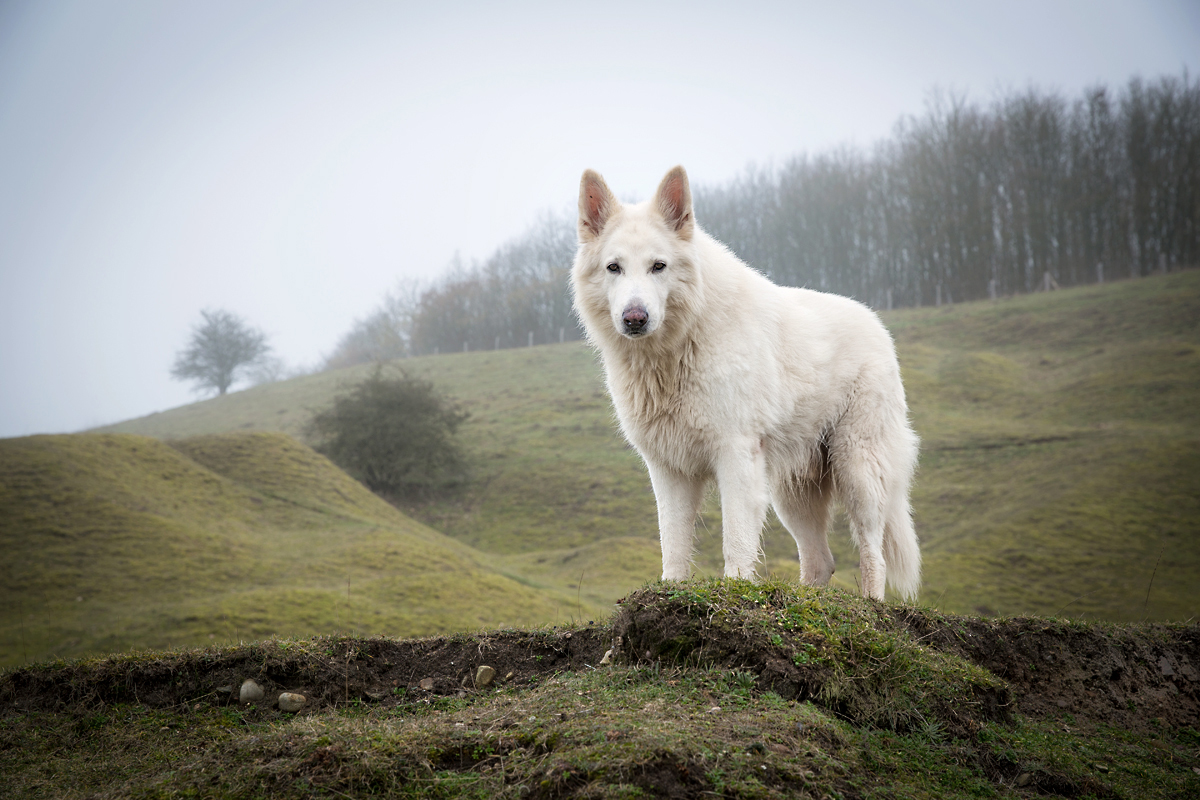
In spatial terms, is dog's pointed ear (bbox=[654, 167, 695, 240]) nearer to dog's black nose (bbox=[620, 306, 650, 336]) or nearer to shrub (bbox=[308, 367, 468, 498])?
dog's black nose (bbox=[620, 306, 650, 336])

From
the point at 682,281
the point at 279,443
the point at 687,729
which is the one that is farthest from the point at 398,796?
the point at 279,443

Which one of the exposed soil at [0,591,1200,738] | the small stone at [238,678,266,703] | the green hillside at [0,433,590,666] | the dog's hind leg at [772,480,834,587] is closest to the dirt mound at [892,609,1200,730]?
the exposed soil at [0,591,1200,738]

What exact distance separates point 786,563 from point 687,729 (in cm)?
1616

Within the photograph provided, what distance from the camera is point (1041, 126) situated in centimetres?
5262

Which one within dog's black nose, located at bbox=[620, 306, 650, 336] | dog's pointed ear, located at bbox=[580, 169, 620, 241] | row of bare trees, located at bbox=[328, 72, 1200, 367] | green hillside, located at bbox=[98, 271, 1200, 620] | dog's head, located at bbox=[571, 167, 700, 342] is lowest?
green hillside, located at bbox=[98, 271, 1200, 620]

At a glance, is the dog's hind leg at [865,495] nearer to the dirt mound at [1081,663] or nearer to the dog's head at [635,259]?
the dirt mound at [1081,663]

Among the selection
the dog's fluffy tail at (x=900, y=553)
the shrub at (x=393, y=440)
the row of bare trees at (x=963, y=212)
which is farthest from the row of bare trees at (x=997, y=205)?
the dog's fluffy tail at (x=900, y=553)

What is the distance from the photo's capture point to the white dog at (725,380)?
16.3 ft

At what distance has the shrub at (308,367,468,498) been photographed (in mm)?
29750

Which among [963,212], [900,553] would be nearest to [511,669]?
[900,553]

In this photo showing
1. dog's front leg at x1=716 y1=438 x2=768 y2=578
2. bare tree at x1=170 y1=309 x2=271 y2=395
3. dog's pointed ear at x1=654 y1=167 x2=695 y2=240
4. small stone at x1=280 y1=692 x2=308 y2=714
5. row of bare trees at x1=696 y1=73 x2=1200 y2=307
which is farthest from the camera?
bare tree at x1=170 y1=309 x2=271 y2=395

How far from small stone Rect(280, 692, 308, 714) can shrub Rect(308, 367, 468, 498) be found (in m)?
25.8

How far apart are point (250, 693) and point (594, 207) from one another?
423cm

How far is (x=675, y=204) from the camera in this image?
5160mm
